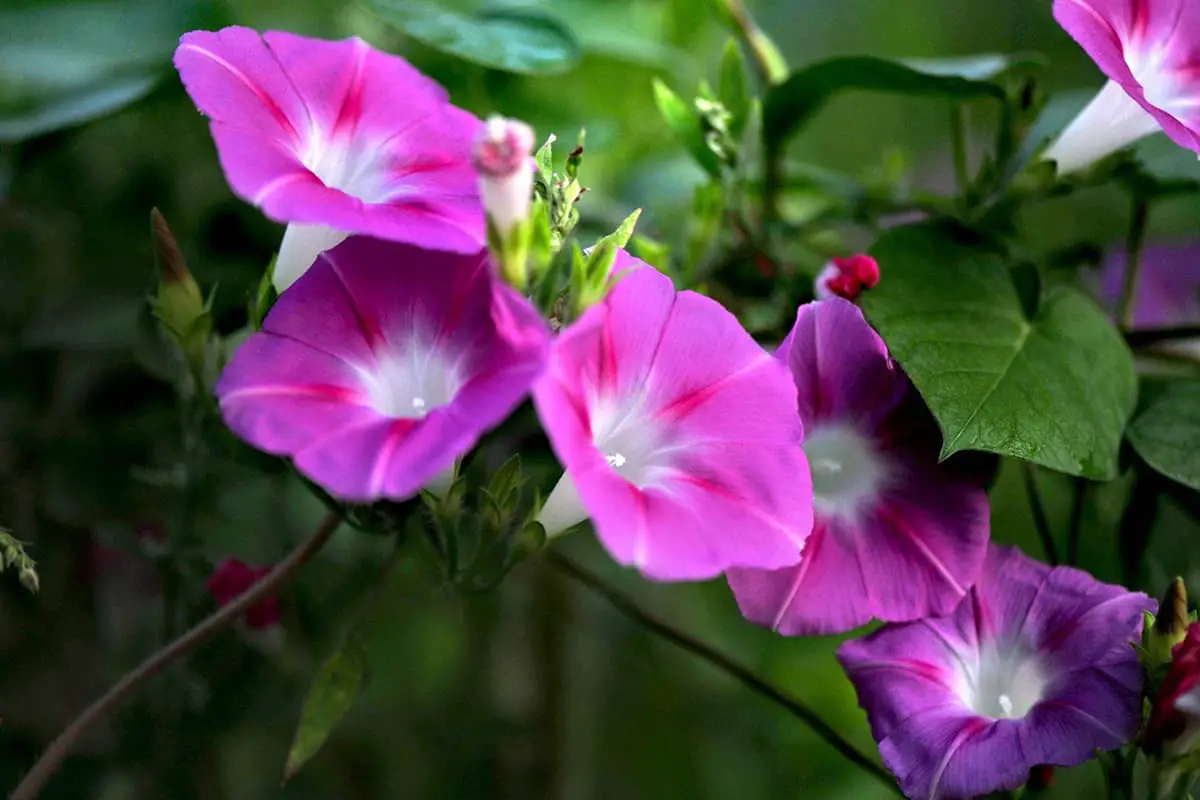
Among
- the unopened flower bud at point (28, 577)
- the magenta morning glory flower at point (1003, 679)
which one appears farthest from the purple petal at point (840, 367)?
the unopened flower bud at point (28, 577)

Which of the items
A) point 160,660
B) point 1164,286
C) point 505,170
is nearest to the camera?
point 505,170

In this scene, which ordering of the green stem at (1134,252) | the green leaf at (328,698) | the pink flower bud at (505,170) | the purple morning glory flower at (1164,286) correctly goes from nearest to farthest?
the pink flower bud at (505,170)
the green leaf at (328,698)
the green stem at (1134,252)
the purple morning glory flower at (1164,286)

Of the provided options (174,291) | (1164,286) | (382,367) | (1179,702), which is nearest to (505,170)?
(382,367)

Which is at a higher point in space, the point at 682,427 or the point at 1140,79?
the point at 1140,79

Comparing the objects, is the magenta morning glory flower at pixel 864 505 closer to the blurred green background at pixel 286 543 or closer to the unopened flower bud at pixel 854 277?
the unopened flower bud at pixel 854 277

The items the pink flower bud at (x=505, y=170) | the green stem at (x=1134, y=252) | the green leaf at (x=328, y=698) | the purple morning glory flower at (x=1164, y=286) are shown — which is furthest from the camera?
the purple morning glory flower at (x=1164, y=286)

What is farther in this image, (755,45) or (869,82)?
(755,45)

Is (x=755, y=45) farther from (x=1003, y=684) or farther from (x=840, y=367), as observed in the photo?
(x=1003, y=684)
